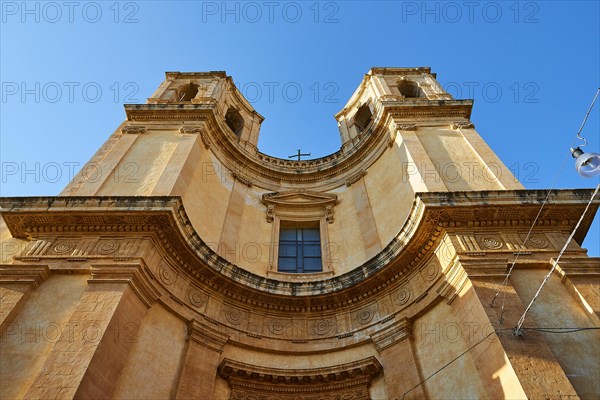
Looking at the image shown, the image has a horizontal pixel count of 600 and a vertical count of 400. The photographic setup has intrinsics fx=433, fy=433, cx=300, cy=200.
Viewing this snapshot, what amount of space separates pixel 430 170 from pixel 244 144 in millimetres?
10216

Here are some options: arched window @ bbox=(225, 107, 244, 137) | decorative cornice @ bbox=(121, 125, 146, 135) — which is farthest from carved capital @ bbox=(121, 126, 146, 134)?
arched window @ bbox=(225, 107, 244, 137)

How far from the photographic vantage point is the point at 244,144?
20922mm

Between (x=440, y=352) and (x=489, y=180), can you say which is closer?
(x=440, y=352)

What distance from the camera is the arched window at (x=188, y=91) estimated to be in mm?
21609

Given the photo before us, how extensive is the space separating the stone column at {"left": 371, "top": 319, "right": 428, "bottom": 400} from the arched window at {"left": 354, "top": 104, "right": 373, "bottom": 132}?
13969mm

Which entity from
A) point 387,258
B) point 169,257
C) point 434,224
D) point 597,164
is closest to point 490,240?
point 434,224

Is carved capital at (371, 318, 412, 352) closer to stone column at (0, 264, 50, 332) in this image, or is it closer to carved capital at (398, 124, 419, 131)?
carved capital at (398, 124, 419, 131)

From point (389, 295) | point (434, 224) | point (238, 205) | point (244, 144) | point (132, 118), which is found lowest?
point (389, 295)

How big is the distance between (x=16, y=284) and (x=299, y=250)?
8837 mm

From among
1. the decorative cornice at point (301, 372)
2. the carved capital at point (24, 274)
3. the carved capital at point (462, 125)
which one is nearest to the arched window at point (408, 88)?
the carved capital at point (462, 125)

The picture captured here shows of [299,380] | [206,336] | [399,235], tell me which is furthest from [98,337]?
[399,235]

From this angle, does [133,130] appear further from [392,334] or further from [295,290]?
[392,334]

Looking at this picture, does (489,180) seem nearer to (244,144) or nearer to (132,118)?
(244,144)

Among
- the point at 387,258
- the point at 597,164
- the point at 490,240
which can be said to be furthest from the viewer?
the point at 387,258
